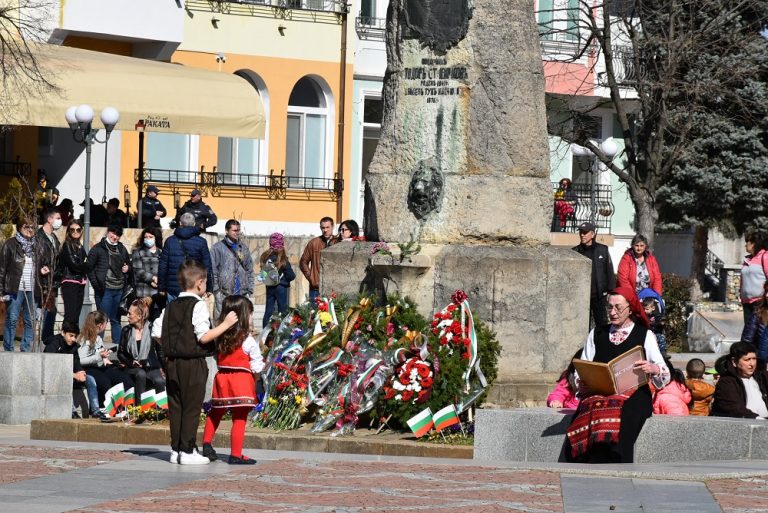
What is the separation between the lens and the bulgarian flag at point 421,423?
14320 millimetres

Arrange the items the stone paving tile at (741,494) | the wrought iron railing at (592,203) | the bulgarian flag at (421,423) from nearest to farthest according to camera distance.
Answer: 1. the stone paving tile at (741,494)
2. the bulgarian flag at (421,423)
3. the wrought iron railing at (592,203)

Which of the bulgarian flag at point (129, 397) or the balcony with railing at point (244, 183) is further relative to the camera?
the balcony with railing at point (244, 183)

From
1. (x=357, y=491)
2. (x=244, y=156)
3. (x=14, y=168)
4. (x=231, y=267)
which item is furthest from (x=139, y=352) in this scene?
(x=244, y=156)

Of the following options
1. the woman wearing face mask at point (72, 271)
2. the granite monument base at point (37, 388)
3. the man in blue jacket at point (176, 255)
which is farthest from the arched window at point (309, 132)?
the granite monument base at point (37, 388)

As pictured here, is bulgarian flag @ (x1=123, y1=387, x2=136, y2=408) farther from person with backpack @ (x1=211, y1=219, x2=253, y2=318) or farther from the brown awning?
the brown awning

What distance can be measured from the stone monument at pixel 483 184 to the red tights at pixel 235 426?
3227 millimetres

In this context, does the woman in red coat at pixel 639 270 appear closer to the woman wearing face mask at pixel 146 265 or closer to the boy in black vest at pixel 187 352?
the woman wearing face mask at pixel 146 265

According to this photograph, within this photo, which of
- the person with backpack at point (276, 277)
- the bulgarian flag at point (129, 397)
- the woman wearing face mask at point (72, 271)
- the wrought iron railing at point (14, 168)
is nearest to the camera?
the bulgarian flag at point (129, 397)

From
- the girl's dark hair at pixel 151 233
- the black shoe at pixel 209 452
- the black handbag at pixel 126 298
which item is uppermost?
the girl's dark hair at pixel 151 233

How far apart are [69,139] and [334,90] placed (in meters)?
6.39

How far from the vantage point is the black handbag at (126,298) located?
2220 cm

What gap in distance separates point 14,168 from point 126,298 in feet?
38.6

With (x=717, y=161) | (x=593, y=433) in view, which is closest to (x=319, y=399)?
(x=593, y=433)

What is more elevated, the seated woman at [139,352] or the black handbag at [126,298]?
the black handbag at [126,298]
